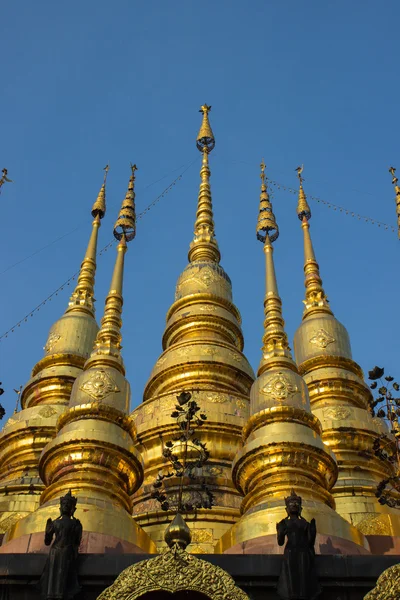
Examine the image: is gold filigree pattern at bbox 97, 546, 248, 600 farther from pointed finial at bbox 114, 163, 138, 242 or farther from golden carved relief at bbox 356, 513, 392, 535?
pointed finial at bbox 114, 163, 138, 242

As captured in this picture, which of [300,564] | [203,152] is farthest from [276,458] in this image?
[203,152]

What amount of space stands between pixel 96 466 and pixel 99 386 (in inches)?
85.8

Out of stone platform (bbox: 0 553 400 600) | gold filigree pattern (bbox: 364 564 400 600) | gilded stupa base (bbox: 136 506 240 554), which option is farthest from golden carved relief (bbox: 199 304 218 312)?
gold filigree pattern (bbox: 364 564 400 600)

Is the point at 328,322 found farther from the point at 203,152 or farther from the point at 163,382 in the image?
the point at 203,152

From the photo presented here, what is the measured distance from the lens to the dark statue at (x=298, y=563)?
1073 centimetres

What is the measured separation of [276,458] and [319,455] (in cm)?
84

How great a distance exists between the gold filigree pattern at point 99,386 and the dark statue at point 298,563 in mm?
6209

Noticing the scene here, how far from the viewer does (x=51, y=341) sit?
24.0 meters

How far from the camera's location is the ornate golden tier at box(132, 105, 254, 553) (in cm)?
1803

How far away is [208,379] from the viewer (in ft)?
72.9

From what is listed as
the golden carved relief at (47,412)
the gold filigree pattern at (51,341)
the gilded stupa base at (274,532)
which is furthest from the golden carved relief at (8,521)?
the gold filigree pattern at (51,341)

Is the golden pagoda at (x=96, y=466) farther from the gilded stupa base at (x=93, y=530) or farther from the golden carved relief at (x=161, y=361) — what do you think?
the golden carved relief at (x=161, y=361)

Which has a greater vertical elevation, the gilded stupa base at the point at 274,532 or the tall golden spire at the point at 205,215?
the tall golden spire at the point at 205,215

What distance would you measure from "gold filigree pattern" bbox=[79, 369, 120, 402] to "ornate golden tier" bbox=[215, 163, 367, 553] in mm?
2998
